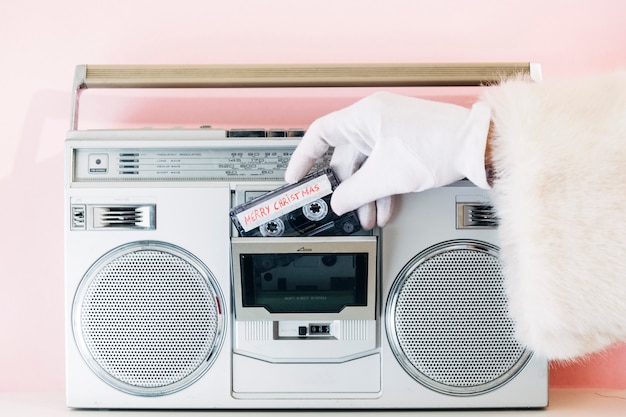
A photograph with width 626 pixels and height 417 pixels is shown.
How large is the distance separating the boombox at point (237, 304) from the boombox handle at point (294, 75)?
0.10m

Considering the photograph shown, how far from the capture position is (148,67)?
3.46 feet

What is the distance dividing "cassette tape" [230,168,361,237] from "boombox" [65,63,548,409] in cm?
3

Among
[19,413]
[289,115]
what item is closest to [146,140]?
[289,115]

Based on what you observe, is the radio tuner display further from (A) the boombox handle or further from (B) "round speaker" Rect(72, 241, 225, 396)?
(A) the boombox handle

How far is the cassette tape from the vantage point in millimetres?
954

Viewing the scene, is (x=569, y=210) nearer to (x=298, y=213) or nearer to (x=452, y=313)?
(x=452, y=313)

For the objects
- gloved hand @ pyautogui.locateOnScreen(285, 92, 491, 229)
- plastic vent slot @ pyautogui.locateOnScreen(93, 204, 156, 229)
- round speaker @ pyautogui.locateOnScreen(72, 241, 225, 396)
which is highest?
gloved hand @ pyautogui.locateOnScreen(285, 92, 491, 229)

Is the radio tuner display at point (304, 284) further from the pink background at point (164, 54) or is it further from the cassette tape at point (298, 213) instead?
the pink background at point (164, 54)

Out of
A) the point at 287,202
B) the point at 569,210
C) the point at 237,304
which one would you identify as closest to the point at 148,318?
the point at 237,304

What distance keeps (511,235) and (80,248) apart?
0.59 meters

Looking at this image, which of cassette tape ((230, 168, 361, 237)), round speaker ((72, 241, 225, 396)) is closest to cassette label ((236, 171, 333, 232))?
cassette tape ((230, 168, 361, 237))

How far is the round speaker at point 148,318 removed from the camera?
99 centimetres

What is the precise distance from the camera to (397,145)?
0.89 m

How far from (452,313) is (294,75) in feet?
1.37
